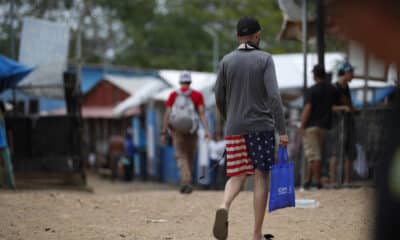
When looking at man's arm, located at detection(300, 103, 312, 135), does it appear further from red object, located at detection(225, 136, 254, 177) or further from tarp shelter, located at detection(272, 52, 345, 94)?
tarp shelter, located at detection(272, 52, 345, 94)

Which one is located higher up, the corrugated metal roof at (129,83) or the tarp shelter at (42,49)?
the tarp shelter at (42,49)

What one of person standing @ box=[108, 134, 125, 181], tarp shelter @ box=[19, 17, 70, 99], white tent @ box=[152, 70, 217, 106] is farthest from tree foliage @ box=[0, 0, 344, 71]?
tarp shelter @ box=[19, 17, 70, 99]

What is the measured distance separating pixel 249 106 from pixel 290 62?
1352 cm

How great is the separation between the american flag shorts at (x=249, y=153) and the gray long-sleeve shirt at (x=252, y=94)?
54 mm

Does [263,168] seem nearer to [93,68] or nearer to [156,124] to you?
[156,124]

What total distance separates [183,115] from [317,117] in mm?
1880

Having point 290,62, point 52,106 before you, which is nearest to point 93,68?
point 52,106

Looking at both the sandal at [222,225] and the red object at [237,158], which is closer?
the sandal at [222,225]

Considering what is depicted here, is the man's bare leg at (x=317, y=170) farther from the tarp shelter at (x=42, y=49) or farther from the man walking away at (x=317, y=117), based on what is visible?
the tarp shelter at (x=42, y=49)

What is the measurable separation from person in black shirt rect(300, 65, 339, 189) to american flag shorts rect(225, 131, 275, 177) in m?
4.78

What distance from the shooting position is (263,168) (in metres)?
5.70

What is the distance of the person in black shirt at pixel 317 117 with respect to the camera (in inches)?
413

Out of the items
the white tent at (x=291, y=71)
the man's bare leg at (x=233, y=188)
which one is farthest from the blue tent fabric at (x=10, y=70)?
the man's bare leg at (x=233, y=188)

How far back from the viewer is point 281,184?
581cm
